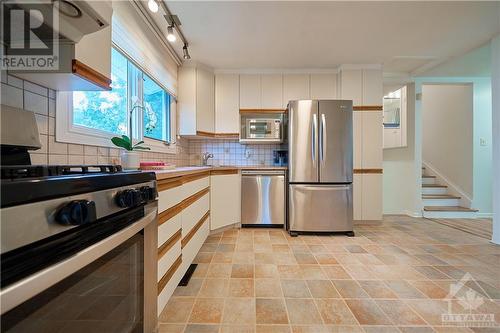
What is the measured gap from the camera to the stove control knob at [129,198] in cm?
73

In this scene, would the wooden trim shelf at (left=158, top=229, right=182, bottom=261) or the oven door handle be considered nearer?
the oven door handle

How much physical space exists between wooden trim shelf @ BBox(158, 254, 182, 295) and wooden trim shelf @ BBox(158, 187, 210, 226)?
332mm

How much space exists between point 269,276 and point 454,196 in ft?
14.6

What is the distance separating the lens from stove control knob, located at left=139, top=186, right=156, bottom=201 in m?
0.90

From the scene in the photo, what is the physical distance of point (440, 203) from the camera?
4.09m

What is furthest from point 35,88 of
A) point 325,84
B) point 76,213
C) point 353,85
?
point 353,85

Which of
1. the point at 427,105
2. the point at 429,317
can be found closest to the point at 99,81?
the point at 429,317

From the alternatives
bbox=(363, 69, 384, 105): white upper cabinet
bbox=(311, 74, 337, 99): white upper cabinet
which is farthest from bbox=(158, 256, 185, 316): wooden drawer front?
bbox=(363, 69, 384, 105): white upper cabinet

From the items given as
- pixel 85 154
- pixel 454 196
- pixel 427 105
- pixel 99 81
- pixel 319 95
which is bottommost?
pixel 454 196

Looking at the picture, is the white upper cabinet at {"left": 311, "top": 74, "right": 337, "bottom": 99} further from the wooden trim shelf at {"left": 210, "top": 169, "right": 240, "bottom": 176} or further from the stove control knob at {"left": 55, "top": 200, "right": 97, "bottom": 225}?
the stove control knob at {"left": 55, "top": 200, "right": 97, "bottom": 225}

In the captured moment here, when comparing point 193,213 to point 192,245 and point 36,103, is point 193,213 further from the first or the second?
point 36,103

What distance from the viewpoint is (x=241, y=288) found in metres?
1.59

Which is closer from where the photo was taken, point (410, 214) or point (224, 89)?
point (224, 89)

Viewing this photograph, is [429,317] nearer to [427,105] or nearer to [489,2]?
[489,2]
